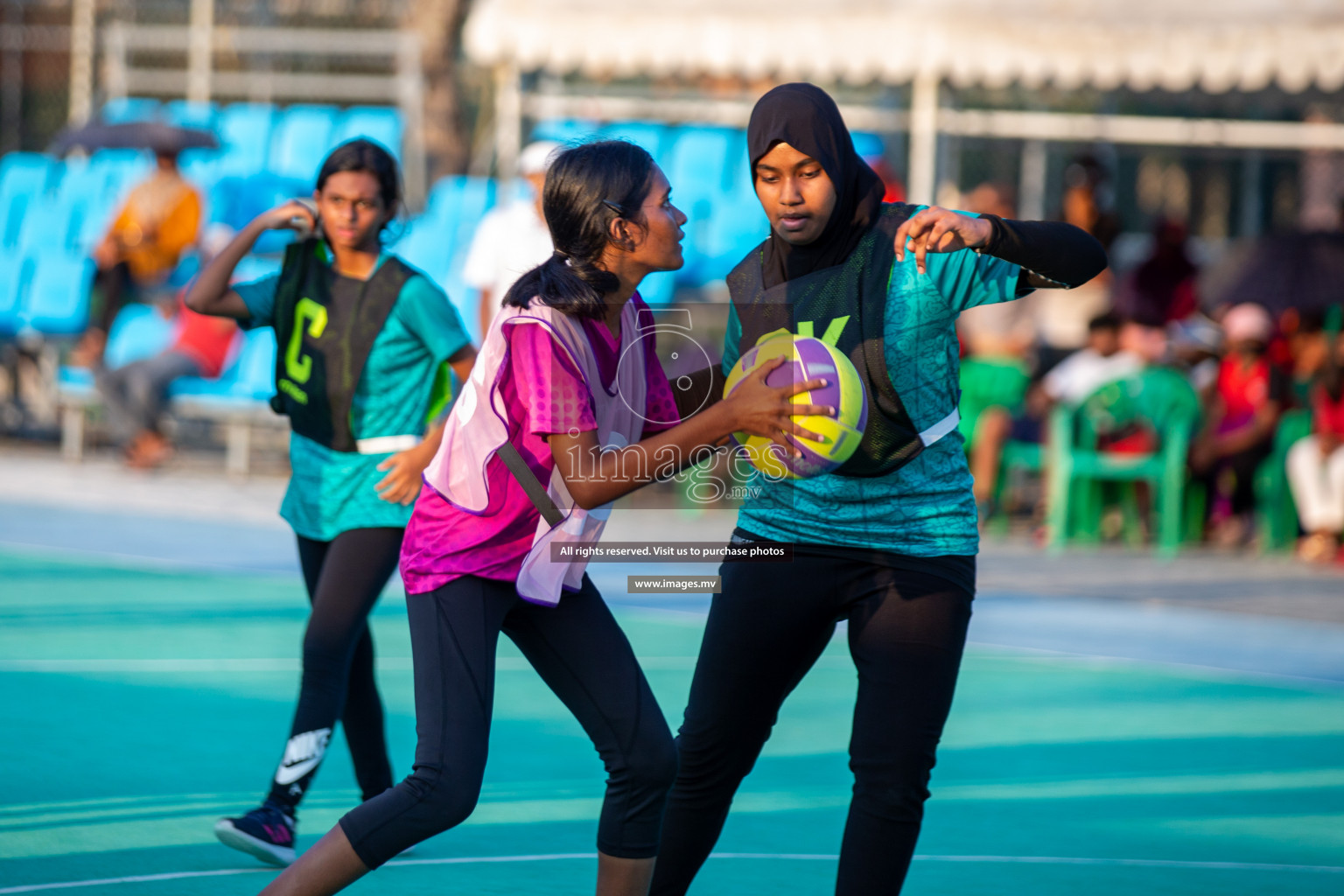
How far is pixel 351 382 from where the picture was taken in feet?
16.6

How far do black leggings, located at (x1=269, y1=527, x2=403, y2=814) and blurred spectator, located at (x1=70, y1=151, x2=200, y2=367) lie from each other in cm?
987

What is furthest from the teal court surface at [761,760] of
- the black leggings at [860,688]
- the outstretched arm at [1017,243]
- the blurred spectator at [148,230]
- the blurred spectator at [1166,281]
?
the blurred spectator at [148,230]

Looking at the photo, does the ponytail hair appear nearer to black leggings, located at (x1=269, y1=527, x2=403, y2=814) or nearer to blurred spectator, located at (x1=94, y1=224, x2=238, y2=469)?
black leggings, located at (x1=269, y1=527, x2=403, y2=814)

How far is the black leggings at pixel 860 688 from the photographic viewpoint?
3738 mm

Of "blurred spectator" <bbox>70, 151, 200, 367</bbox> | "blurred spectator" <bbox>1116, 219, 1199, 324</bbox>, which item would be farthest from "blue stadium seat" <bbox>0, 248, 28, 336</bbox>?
"blurred spectator" <bbox>1116, 219, 1199, 324</bbox>

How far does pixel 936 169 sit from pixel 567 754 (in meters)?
8.83

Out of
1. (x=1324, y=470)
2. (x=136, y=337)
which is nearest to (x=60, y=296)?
(x=136, y=337)

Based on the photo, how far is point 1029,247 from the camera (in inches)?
146

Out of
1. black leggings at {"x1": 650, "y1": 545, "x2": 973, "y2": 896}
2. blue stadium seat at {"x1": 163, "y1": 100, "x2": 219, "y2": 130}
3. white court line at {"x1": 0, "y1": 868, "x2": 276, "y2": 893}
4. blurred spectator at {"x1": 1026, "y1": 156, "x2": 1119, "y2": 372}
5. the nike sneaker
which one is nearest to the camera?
black leggings at {"x1": 650, "y1": 545, "x2": 973, "y2": 896}

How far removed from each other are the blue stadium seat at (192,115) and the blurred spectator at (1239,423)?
348 inches

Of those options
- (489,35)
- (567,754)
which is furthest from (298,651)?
(489,35)

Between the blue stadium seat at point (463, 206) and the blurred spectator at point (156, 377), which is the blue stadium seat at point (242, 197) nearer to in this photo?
the blurred spectator at point (156, 377)

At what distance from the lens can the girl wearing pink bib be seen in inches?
143

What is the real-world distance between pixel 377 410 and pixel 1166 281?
352 inches
